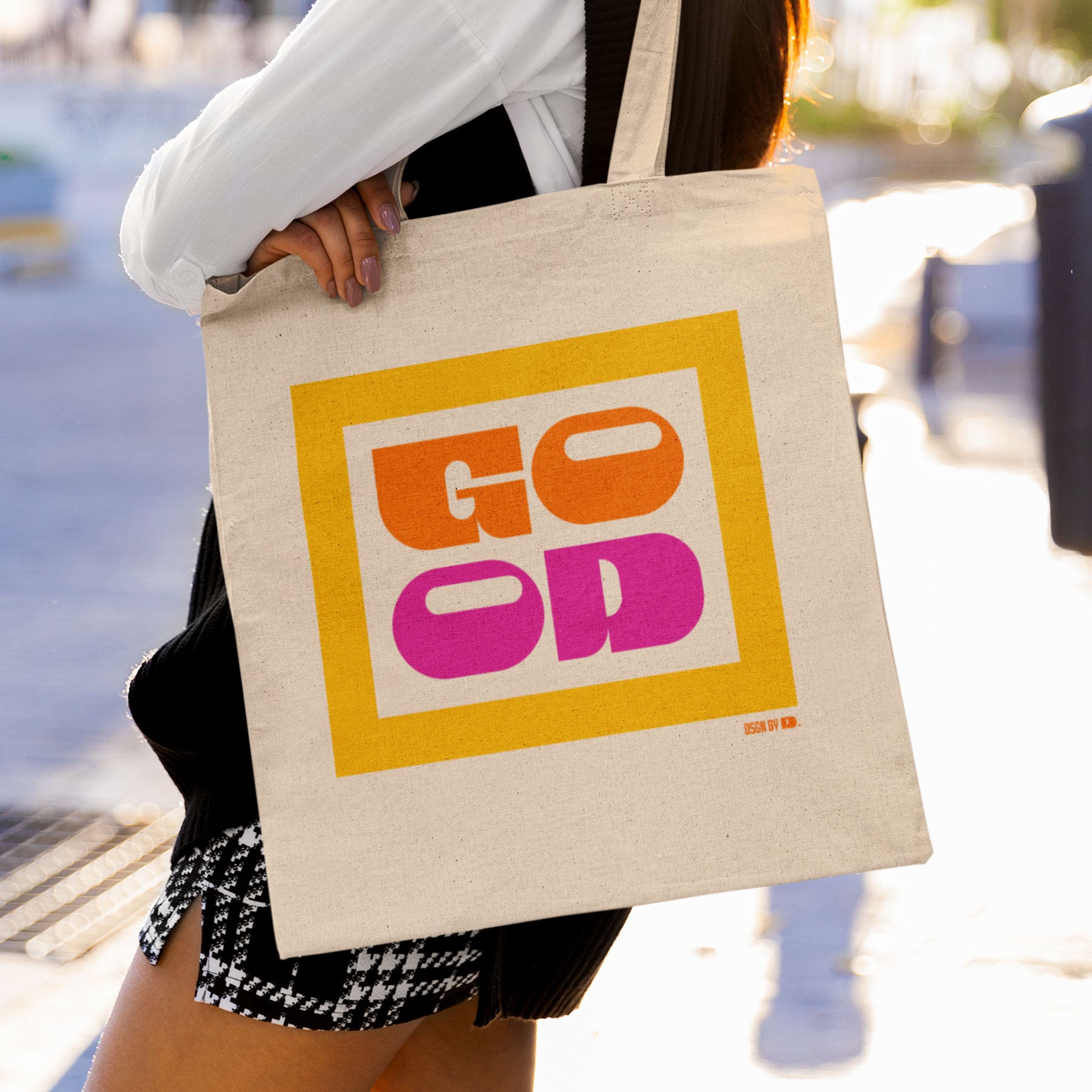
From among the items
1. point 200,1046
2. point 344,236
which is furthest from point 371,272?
point 200,1046

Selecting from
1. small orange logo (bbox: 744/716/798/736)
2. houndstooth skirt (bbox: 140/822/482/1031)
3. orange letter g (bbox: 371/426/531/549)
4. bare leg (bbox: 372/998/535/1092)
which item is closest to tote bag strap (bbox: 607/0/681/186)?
orange letter g (bbox: 371/426/531/549)

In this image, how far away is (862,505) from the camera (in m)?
1.28

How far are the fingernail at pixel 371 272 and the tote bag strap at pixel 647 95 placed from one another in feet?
0.76

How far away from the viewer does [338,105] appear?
1158mm

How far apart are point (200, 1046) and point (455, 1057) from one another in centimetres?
42

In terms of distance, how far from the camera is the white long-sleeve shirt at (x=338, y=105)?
1.15 meters

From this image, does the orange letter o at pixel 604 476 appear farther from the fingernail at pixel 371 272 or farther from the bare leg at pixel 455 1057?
the bare leg at pixel 455 1057

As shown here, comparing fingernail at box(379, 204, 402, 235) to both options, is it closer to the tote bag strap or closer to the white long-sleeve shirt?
the white long-sleeve shirt

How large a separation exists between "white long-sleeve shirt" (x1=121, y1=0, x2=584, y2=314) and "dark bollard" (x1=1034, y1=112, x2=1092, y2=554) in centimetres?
229

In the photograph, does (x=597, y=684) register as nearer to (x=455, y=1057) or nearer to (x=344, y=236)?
(x=344, y=236)

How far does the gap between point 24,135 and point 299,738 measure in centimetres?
1981

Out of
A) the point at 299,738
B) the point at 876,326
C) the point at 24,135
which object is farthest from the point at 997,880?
the point at 24,135

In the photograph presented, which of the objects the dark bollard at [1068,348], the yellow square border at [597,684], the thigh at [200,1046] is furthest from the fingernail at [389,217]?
the dark bollard at [1068,348]

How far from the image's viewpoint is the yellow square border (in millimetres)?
1280
